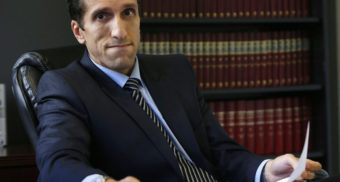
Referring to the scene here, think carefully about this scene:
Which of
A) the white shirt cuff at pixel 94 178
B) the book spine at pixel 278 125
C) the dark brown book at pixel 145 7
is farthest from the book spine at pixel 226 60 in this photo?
the white shirt cuff at pixel 94 178

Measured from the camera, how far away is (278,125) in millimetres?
2836

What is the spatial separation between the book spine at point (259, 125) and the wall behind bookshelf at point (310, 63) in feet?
0.27

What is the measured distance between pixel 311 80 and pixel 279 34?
38 centimetres

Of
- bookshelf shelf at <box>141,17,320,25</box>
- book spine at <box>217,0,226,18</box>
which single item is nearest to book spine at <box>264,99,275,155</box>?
bookshelf shelf at <box>141,17,320,25</box>

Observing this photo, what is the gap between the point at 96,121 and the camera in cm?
130

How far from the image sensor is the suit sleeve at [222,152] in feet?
4.72

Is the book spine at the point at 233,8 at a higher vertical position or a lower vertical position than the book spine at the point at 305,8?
higher

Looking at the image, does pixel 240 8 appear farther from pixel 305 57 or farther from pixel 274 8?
pixel 305 57

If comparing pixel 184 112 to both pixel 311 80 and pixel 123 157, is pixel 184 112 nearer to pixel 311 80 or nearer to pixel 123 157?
pixel 123 157

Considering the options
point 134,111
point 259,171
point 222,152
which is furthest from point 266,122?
point 134,111

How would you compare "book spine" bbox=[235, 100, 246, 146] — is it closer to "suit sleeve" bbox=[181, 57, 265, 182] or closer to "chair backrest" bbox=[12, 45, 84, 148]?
"suit sleeve" bbox=[181, 57, 265, 182]

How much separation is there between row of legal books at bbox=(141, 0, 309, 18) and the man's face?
115 cm

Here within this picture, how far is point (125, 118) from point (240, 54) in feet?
4.92

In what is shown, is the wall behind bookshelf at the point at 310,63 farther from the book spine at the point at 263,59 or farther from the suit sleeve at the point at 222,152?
the suit sleeve at the point at 222,152
